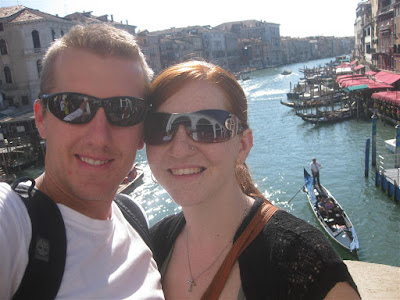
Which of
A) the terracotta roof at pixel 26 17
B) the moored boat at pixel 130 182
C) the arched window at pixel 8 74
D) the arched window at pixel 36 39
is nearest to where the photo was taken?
the moored boat at pixel 130 182

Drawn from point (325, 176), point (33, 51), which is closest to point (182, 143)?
point (325, 176)

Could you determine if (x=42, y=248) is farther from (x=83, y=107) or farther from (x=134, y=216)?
(x=134, y=216)

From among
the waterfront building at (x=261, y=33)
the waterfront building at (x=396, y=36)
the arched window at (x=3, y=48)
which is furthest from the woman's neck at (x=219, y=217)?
the waterfront building at (x=261, y=33)

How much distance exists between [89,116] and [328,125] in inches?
778

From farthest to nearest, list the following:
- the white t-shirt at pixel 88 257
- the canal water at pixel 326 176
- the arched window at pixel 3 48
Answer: the arched window at pixel 3 48
the canal water at pixel 326 176
the white t-shirt at pixel 88 257

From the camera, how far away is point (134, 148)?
1290mm

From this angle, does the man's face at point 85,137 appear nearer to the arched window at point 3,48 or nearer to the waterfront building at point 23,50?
the waterfront building at point 23,50

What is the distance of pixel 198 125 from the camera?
1.22 meters

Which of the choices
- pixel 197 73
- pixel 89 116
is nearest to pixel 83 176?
pixel 89 116

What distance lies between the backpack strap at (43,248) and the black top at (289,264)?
523mm

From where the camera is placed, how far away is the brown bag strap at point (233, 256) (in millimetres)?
1170

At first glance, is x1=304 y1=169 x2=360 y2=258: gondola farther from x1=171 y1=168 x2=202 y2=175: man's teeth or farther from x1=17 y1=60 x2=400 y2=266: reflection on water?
x1=171 y1=168 x2=202 y2=175: man's teeth

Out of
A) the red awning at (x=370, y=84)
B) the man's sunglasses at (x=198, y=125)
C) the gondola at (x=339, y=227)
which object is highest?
the man's sunglasses at (x=198, y=125)

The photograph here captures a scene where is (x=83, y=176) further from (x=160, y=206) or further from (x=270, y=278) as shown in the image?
(x=160, y=206)
